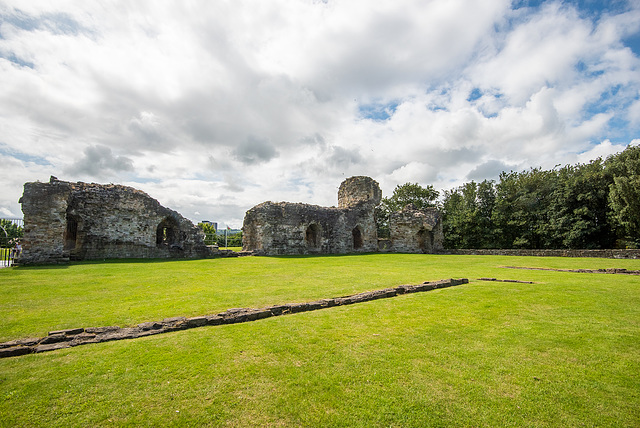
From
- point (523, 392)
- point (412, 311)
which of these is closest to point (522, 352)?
point (523, 392)

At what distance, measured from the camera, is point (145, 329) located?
5.15m

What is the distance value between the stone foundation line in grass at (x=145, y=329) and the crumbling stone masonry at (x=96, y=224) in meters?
13.1

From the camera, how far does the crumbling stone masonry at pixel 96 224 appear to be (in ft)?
47.5

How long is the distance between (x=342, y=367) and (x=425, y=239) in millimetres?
29441

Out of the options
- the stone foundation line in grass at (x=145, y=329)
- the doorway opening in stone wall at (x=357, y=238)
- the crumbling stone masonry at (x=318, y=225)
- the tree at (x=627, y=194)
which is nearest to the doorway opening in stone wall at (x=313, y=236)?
the crumbling stone masonry at (x=318, y=225)

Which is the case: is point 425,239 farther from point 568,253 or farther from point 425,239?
point 568,253

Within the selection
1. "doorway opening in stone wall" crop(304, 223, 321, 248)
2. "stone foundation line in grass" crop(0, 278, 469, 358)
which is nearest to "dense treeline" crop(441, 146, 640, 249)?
"doorway opening in stone wall" crop(304, 223, 321, 248)

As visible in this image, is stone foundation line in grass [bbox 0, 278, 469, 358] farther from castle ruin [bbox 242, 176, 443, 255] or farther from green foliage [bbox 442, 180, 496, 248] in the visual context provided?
green foliage [bbox 442, 180, 496, 248]

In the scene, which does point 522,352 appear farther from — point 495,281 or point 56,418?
point 495,281

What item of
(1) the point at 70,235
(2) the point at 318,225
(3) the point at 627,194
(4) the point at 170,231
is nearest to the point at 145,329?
(1) the point at 70,235

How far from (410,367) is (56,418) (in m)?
3.76

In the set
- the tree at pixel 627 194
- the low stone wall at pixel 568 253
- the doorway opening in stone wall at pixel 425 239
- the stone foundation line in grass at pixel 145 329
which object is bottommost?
the stone foundation line in grass at pixel 145 329

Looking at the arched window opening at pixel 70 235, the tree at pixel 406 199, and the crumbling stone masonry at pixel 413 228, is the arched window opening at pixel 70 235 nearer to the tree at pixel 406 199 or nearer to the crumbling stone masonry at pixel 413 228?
the crumbling stone masonry at pixel 413 228

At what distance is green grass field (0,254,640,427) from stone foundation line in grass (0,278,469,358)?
0.26m
